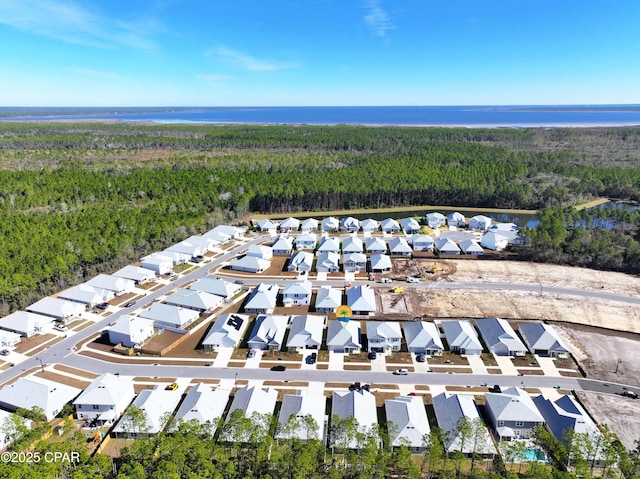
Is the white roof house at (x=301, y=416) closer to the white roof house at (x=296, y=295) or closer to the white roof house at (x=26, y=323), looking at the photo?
the white roof house at (x=296, y=295)

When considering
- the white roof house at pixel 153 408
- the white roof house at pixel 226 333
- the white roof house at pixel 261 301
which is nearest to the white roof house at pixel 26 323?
the white roof house at pixel 226 333

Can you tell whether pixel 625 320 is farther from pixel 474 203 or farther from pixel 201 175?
pixel 201 175

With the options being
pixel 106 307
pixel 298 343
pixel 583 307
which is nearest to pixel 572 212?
pixel 583 307

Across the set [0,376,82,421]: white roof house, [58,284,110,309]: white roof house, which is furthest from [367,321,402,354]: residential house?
[58,284,110,309]: white roof house

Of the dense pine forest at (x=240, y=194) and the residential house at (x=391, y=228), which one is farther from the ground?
the dense pine forest at (x=240, y=194)

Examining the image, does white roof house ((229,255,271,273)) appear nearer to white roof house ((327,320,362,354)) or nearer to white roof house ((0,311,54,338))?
white roof house ((327,320,362,354))
